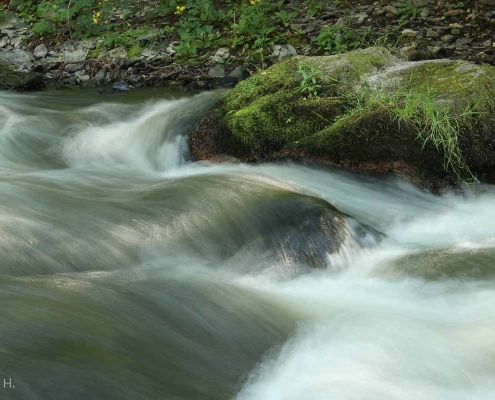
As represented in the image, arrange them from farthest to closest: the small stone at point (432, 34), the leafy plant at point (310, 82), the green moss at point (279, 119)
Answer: the small stone at point (432, 34), the leafy plant at point (310, 82), the green moss at point (279, 119)

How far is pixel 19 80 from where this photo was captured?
28.5 ft

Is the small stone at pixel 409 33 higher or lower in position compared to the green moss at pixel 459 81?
lower

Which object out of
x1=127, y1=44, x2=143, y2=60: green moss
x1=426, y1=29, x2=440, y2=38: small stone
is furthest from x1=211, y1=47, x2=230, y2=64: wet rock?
x1=426, y1=29, x2=440, y2=38: small stone

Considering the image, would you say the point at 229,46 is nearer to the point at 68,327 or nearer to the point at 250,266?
the point at 250,266

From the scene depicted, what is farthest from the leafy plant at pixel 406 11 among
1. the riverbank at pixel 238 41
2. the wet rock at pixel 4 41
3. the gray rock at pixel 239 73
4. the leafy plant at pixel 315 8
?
the wet rock at pixel 4 41

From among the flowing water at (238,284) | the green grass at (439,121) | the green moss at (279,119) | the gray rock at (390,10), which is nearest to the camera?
the flowing water at (238,284)

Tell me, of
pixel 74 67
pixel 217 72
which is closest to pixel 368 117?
pixel 217 72

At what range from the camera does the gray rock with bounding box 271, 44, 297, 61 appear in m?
8.73

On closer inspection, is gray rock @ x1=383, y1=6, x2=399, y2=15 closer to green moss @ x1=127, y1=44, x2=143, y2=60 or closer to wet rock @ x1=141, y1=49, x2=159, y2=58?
wet rock @ x1=141, y1=49, x2=159, y2=58

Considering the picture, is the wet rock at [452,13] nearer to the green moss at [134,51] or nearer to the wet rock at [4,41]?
the green moss at [134,51]

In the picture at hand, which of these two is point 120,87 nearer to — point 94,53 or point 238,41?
point 94,53

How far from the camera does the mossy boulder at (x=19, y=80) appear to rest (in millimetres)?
8484

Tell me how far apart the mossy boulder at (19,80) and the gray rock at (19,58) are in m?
0.36

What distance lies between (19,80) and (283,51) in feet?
10.6
